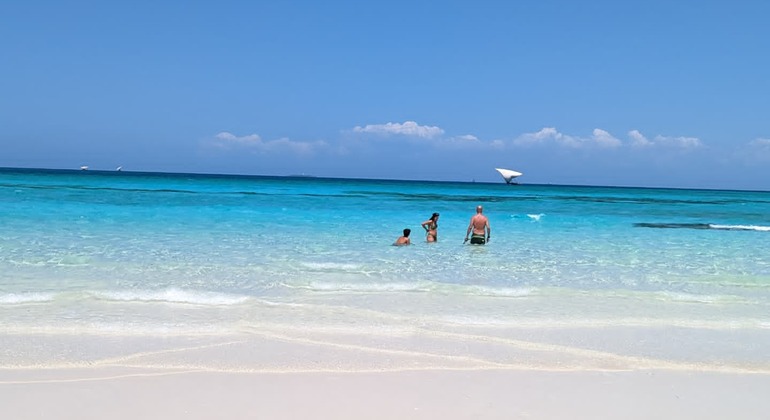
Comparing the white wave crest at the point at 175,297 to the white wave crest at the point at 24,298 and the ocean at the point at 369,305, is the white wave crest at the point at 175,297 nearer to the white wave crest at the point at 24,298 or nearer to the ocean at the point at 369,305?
the ocean at the point at 369,305

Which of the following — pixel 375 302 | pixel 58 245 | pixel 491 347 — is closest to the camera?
pixel 491 347

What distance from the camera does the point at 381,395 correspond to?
15.5 feet

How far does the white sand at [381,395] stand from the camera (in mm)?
4355

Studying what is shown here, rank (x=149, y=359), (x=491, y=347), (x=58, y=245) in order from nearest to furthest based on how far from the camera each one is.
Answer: (x=149, y=359)
(x=491, y=347)
(x=58, y=245)

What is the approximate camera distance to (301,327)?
22.5 feet

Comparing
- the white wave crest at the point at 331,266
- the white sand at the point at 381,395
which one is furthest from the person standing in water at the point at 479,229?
the white sand at the point at 381,395

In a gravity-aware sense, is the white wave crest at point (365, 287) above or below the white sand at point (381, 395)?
above

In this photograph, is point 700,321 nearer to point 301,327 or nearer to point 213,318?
point 301,327

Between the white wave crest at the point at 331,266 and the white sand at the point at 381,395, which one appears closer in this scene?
the white sand at the point at 381,395

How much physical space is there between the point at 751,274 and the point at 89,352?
11.8 m

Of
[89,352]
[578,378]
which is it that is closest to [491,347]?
[578,378]

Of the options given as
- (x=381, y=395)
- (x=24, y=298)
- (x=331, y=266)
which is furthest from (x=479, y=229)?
(x=381, y=395)

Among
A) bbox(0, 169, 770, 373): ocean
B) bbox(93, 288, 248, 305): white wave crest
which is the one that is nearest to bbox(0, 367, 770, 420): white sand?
bbox(0, 169, 770, 373): ocean

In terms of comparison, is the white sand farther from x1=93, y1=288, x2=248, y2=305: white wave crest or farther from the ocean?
x1=93, y1=288, x2=248, y2=305: white wave crest
